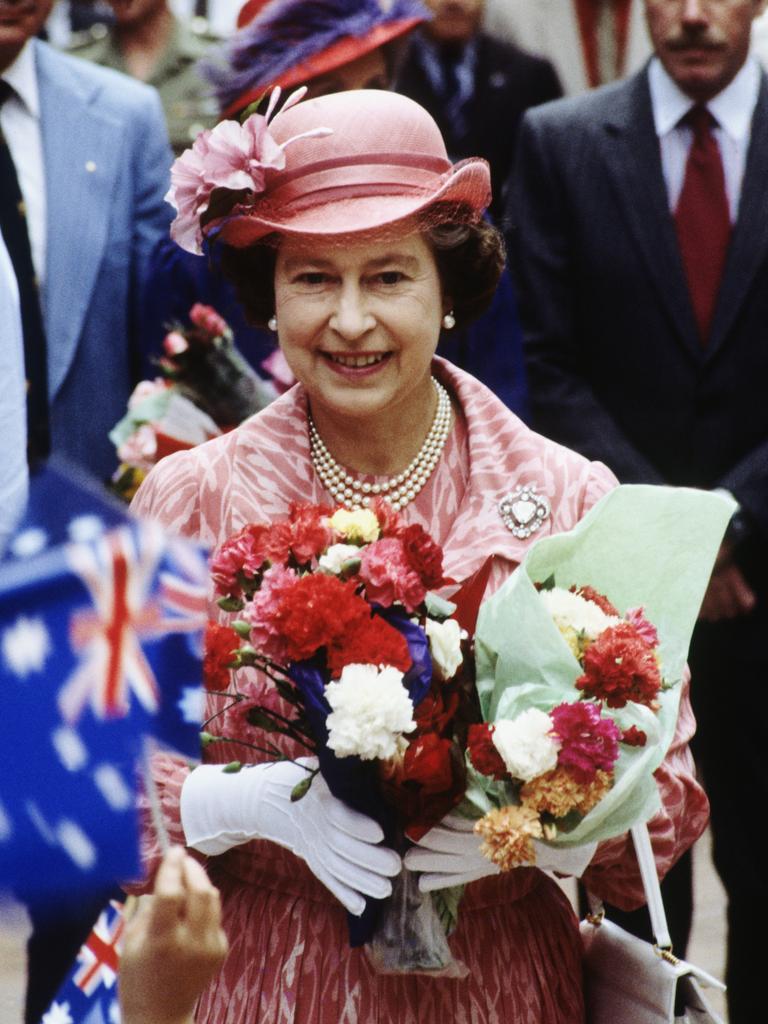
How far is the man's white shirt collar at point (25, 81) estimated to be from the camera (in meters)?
4.50

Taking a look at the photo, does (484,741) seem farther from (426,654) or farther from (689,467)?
(689,467)

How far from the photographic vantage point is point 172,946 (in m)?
2.00

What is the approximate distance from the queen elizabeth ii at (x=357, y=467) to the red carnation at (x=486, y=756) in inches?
10.6

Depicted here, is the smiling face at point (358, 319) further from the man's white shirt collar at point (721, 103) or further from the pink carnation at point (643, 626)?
the man's white shirt collar at point (721, 103)

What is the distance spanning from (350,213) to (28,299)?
1.90 m

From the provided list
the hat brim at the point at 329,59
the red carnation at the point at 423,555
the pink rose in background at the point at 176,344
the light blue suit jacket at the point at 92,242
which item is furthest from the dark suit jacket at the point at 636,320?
the red carnation at the point at 423,555

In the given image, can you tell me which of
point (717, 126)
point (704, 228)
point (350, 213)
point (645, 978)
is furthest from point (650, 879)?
point (717, 126)

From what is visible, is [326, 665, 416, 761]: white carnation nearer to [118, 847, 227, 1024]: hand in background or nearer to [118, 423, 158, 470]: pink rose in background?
[118, 847, 227, 1024]: hand in background

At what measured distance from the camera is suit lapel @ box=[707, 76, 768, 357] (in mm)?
4133

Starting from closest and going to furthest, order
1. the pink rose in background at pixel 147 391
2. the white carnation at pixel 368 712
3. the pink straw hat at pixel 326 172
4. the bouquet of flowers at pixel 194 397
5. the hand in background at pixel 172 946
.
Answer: the hand in background at pixel 172 946 → the white carnation at pixel 368 712 → the pink straw hat at pixel 326 172 → the bouquet of flowers at pixel 194 397 → the pink rose in background at pixel 147 391

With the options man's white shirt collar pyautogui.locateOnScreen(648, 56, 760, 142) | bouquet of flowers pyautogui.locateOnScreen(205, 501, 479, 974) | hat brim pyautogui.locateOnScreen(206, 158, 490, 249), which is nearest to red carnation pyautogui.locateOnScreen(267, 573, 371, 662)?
bouquet of flowers pyautogui.locateOnScreen(205, 501, 479, 974)

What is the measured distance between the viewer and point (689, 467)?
420 centimetres

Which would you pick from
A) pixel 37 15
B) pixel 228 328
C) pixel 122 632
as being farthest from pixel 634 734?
pixel 37 15

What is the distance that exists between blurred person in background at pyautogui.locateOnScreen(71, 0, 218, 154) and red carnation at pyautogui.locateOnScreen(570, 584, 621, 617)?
3619mm
